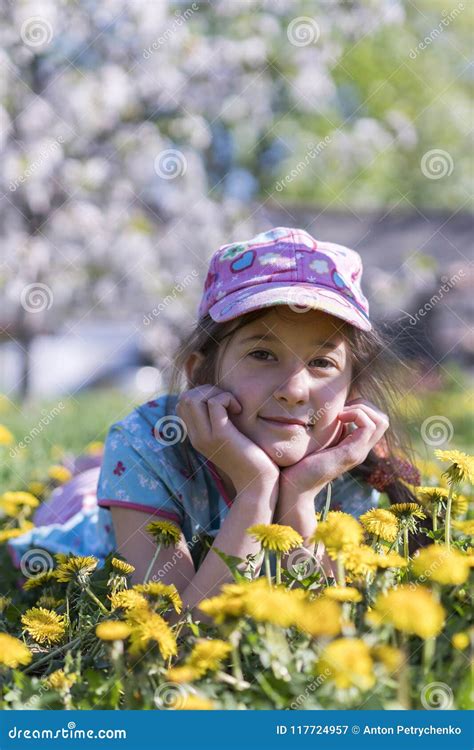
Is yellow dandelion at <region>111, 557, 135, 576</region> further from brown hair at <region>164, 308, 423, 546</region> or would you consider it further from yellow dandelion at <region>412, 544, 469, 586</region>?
brown hair at <region>164, 308, 423, 546</region>

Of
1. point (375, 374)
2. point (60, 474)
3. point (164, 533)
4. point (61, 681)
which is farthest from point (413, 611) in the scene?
point (60, 474)

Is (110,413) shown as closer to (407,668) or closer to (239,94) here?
(239,94)

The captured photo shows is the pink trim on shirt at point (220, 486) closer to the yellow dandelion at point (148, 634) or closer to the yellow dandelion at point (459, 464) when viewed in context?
the yellow dandelion at point (459, 464)

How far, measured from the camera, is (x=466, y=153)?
22.8m

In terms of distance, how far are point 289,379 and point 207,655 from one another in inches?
30.4

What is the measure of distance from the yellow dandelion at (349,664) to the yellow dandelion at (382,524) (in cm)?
43

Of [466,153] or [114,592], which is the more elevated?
[466,153]

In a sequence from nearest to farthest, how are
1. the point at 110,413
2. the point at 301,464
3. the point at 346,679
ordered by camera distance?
the point at 346,679 → the point at 301,464 → the point at 110,413

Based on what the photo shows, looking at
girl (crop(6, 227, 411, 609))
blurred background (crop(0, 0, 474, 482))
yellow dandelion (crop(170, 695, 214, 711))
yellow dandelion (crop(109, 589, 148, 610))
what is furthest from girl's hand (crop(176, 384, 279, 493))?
blurred background (crop(0, 0, 474, 482))

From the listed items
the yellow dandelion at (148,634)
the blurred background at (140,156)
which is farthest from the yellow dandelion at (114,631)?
the blurred background at (140,156)

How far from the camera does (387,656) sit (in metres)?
1.05

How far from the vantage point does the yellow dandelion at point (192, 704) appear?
3.51 ft

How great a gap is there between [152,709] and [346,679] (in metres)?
0.30

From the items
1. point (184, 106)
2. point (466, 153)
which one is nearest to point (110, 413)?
point (184, 106)
